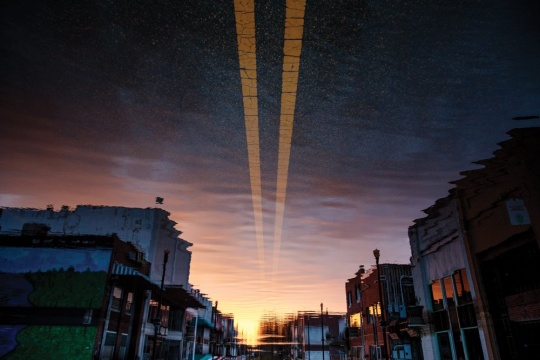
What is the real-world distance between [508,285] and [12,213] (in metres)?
39.4

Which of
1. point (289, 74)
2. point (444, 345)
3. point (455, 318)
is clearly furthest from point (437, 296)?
point (289, 74)

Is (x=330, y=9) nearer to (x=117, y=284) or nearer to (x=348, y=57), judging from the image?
(x=348, y=57)

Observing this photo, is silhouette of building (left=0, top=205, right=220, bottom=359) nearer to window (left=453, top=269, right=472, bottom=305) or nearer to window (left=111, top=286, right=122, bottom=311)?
window (left=111, top=286, right=122, bottom=311)

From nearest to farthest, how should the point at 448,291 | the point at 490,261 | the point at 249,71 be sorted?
1. the point at 249,71
2. the point at 490,261
3. the point at 448,291

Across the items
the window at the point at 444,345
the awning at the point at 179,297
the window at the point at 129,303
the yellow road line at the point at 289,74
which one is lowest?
the window at the point at 444,345

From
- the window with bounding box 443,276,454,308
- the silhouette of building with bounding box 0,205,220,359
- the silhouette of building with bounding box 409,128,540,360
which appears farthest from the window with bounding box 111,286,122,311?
the window with bounding box 443,276,454,308

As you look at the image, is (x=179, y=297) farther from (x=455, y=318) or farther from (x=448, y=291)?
(x=455, y=318)

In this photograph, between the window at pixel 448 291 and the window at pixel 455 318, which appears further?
Answer: the window at pixel 448 291

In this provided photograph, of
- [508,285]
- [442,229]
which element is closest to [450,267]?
[442,229]

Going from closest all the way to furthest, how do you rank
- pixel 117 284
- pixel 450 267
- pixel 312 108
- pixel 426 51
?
pixel 426 51 → pixel 312 108 → pixel 450 267 → pixel 117 284

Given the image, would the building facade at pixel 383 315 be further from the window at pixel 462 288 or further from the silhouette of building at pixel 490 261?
the window at pixel 462 288

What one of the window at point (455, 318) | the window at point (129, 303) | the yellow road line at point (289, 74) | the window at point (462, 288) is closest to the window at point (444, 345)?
the window at point (455, 318)

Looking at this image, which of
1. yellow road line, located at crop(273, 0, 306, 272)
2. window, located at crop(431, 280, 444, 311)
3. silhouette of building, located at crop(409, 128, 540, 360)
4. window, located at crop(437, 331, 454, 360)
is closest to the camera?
yellow road line, located at crop(273, 0, 306, 272)

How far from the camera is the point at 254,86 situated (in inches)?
283
